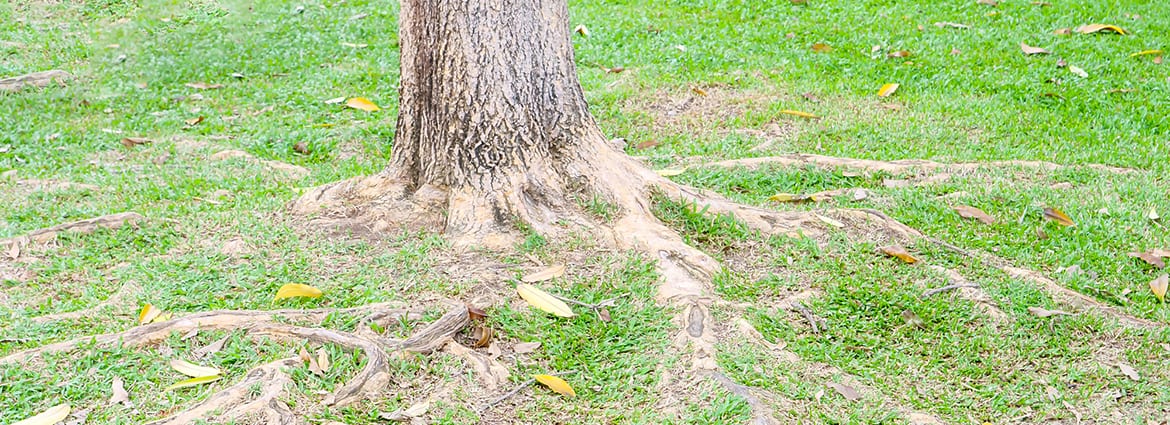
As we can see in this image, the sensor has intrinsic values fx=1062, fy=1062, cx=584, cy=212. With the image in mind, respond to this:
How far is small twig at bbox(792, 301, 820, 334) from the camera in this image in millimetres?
3758

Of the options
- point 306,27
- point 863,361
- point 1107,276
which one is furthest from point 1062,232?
point 306,27

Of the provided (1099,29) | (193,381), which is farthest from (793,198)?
(1099,29)

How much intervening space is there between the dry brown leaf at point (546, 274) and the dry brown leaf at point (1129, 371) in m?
1.96

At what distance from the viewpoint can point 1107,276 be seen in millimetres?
4242

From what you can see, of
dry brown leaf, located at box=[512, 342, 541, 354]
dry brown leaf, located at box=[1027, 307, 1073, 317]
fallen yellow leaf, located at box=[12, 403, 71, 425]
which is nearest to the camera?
fallen yellow leaf, located at box=[12, 403, 71, 425]

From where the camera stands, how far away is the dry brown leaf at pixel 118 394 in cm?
321

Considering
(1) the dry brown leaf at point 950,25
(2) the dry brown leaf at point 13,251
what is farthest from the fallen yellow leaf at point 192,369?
(1) the dry brown leaf at point 950,25

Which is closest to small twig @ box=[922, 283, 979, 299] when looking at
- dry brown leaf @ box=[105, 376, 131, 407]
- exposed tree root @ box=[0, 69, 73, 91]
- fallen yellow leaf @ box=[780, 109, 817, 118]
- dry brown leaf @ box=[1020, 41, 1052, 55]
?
fallen yellow leaf @ box=[780, 109, 817, 118]

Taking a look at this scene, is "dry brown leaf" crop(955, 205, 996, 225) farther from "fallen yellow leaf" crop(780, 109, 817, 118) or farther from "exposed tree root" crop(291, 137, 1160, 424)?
"fallen yellow leaf" crop(780, 109, 817, 118)

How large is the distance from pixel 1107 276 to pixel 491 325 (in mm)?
2480

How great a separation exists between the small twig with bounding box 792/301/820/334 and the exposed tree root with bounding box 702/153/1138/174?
5.22 feet

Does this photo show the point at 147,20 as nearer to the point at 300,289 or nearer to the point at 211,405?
the point at 300,289

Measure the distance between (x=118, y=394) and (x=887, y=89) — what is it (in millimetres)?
4976

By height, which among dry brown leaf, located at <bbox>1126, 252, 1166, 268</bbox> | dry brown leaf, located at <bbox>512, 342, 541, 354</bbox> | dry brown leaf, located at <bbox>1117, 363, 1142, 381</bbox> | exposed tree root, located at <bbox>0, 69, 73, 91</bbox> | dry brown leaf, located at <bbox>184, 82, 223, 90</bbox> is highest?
dry brown leaf, located at <bbox>1126, 252, 1166, 268</bbox>
